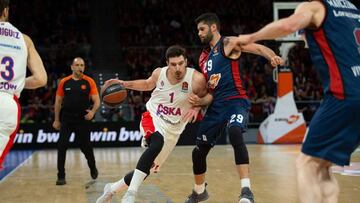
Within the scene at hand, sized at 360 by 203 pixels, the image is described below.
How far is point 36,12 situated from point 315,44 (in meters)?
20.0

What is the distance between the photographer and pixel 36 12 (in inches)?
891

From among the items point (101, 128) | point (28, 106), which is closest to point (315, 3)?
point (101, 128)

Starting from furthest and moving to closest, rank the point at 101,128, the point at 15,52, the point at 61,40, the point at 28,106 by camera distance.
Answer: the point at 61,40
the point at 28,106
the point at 101,128
the point at 15,52

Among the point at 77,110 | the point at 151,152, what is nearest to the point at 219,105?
the point at 151,152

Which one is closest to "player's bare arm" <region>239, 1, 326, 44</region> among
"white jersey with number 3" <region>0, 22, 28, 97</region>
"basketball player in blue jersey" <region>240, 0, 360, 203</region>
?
"basketball player in blue jersey" <region>240, 0, 360, 203</region>

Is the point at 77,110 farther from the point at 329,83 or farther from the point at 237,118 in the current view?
the point at 329,83

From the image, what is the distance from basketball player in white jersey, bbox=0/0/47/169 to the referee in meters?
4.58

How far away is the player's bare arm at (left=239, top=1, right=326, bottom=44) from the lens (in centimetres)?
393

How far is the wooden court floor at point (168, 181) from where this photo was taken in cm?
700

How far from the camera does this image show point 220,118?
6.61 meters

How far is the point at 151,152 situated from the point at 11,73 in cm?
210

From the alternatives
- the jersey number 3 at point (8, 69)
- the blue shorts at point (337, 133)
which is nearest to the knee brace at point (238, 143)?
the blue shorts at point (337, 133)

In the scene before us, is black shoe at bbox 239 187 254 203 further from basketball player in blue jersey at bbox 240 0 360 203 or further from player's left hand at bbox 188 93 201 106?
basketball player in blue jersey at bbox 240 0 360 203

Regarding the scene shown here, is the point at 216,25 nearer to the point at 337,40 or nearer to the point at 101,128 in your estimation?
the point at 337,40
